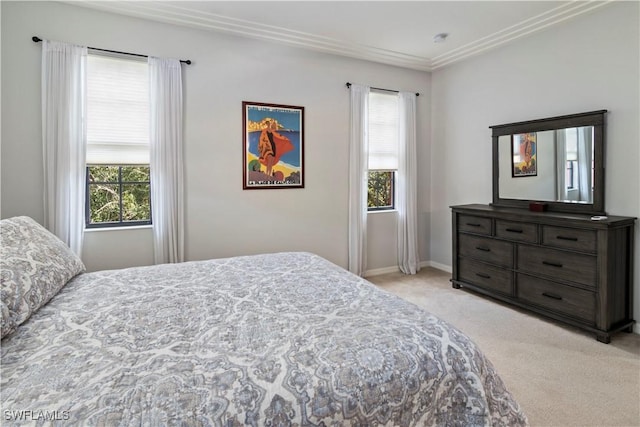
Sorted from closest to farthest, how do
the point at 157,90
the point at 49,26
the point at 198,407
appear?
1. the point at 198,407
2. the point at 49,26
3. the point at 157,90

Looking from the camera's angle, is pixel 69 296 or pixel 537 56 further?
pixel 537 56

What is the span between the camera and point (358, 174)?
14.6 ft

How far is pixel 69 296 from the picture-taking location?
5.63ft

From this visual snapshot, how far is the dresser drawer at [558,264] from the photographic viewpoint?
114 inches

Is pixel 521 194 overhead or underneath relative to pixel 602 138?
underneath

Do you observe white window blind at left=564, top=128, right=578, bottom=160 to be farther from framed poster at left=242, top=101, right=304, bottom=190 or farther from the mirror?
framed poster at left=242, top=101, right=304, bottom=190

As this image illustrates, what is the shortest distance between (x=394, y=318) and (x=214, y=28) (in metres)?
3.41

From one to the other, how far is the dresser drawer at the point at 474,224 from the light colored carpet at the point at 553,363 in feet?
2.40

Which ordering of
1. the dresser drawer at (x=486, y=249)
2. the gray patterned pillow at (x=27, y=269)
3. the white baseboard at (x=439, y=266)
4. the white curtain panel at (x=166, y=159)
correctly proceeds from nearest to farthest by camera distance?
the gray patterned pillow at (x=27, y=269)
the white curtain panel at (x=166, y=159)
the dresser drawer at (x=486, y=249)
the white baseboard at (x=439, y=266)

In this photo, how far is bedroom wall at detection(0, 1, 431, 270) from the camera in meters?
2.95

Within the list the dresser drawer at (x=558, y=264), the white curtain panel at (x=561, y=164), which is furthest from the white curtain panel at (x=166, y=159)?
the white curtain panel at (x=561, y=164)

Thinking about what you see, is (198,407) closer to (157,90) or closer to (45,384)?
(45,384)

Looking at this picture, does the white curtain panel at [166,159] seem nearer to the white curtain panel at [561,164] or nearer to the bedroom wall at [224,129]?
the bedroom wall at [224,129]

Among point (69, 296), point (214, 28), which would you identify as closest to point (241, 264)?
point (69, 296)
